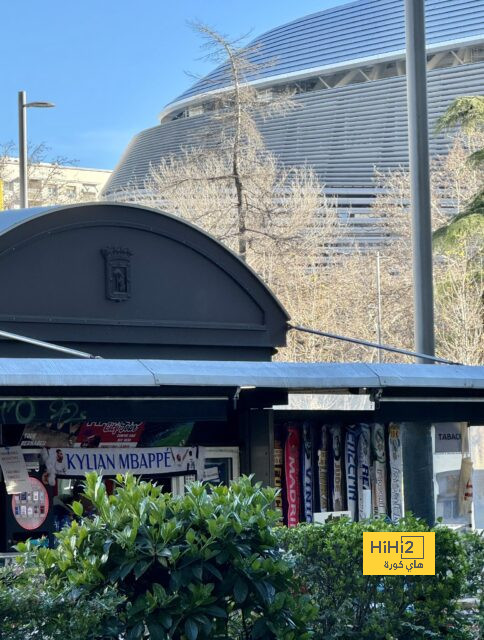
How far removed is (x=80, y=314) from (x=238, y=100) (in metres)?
16.5

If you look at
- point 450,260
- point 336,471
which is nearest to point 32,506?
point 336,471

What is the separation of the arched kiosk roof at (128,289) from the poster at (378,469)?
233 centimetres

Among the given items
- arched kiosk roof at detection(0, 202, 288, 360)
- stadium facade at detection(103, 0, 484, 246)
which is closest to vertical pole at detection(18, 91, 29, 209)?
arched kiosk roof at detection(0, 202, 288, 360)

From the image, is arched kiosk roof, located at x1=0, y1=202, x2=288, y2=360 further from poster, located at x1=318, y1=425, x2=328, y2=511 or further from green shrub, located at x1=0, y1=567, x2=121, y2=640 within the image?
green shrub, located at x1=0, y1=567, x2=121, y2=640

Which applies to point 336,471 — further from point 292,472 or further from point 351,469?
point 292,472

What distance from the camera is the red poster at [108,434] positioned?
469 inches

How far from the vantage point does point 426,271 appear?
1033 centimetres

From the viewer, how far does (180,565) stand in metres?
6.67

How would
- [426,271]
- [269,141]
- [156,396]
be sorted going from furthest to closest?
[269,141], [156,396], [426,271]

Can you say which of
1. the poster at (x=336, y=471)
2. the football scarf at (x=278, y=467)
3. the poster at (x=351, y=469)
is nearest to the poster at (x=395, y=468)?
the poster at (x=351, y=469)

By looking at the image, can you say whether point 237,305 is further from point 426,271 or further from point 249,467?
point 426,271

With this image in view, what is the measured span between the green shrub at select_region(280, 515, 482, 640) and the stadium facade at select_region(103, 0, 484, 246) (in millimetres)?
64274

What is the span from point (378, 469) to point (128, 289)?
346cm

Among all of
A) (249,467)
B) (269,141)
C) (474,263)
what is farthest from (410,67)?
(269,141)
